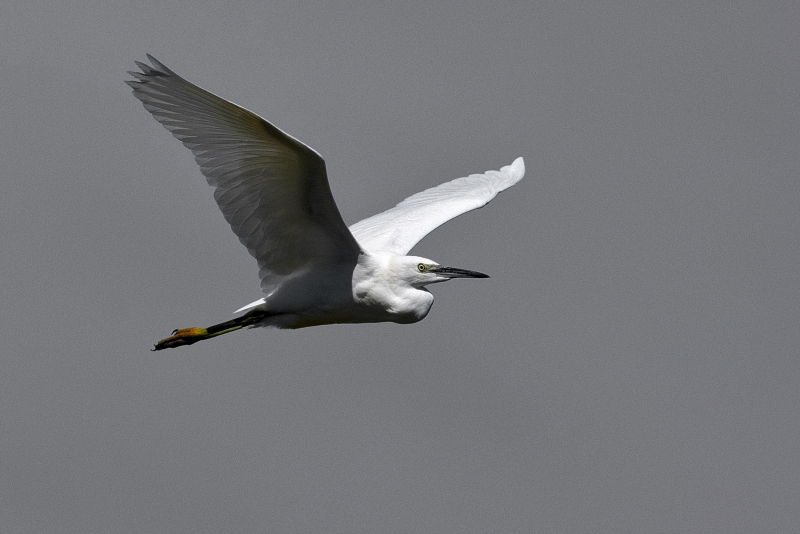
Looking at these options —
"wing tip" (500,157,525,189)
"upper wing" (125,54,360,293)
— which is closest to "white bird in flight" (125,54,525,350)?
"upper wing" (125,54,360,293)

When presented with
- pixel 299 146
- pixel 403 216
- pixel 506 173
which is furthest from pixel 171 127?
pixel 506 173

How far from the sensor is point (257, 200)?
10.9 metres

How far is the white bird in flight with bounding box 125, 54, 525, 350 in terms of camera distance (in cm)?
1003

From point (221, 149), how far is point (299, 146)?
0.83 metres

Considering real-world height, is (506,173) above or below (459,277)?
above

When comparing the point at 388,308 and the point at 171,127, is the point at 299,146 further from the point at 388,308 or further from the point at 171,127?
the point at 388,308

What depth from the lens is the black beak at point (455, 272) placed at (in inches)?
461

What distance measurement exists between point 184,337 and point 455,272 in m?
2.75

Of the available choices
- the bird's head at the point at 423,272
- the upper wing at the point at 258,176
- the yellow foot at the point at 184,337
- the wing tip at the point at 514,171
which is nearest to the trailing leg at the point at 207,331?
the yellow foot at the point at 184,337

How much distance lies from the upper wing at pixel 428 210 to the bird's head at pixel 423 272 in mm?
935

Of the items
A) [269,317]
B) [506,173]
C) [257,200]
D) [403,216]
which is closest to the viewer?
[257,200]

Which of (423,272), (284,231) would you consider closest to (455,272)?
(423,272)

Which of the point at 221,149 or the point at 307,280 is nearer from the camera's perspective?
the point at 221,149

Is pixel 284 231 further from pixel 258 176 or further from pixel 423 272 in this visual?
pixel 423 272
